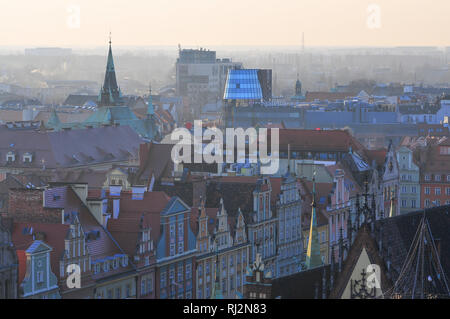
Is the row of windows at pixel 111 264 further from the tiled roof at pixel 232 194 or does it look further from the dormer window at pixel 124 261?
the tiled roof at pixel 232 194

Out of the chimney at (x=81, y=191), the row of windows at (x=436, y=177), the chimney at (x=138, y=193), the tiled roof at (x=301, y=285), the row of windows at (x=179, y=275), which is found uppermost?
the chimney at (x=81, y=191)

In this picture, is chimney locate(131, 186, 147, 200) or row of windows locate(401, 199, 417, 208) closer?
chimney locate(131, 186, 147, 200)

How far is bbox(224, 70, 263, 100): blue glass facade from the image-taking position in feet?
511

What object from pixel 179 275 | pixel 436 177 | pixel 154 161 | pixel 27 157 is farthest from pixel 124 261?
pixel 436 177

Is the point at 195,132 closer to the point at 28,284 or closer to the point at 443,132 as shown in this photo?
the point at 443,132

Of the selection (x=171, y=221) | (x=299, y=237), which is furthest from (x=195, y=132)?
(x=171, y=221)

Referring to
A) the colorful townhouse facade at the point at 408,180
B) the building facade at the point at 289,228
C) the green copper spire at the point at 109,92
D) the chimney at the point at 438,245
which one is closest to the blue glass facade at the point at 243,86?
the green copper spire at the point at 109,92

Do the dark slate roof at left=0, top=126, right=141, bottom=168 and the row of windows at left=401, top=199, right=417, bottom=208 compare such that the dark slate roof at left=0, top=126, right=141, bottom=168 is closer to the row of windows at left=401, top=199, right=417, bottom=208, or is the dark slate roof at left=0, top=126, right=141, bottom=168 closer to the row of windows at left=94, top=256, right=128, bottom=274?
the row of windows at left=401, top=199, right=417, bottom=208

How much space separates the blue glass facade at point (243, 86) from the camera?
156 m

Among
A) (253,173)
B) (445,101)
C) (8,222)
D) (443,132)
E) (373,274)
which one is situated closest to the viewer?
(373,274)

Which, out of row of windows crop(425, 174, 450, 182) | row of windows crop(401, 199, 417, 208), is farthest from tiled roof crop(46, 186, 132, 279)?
row of windows crop(425, 174, 450, 182)
